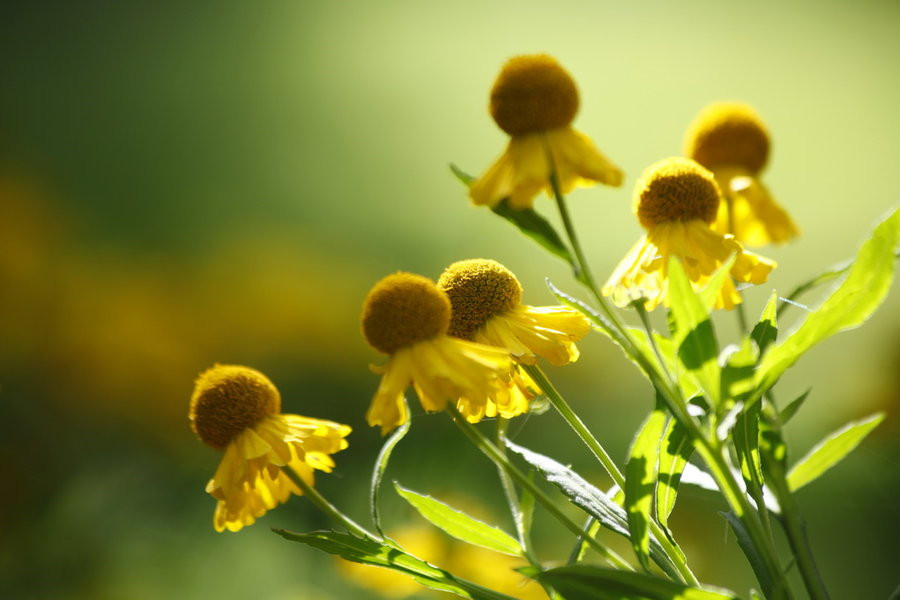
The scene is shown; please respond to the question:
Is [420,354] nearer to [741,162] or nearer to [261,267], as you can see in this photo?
[741,162]

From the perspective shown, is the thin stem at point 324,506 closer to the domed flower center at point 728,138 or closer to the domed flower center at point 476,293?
the domed flower center at point 476,293

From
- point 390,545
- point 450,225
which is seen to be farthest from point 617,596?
point 450,225

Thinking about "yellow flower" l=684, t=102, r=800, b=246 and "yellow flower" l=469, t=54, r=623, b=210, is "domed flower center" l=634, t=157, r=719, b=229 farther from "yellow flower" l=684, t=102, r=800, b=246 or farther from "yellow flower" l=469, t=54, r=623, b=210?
"yellow flower" l=684, t=102, r=800, b=246

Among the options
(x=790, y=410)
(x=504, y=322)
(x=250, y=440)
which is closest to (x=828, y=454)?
(x=790, y=410)

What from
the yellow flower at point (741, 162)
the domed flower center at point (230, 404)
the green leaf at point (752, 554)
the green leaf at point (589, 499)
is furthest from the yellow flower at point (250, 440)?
the yellow flower at point (741, 162)

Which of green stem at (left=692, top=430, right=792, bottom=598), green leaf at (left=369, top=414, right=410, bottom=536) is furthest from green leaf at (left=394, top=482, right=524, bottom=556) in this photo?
green stem at (left=692, top=430, right=792, bottom=598)
